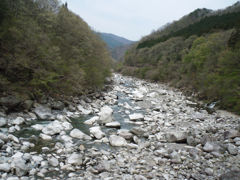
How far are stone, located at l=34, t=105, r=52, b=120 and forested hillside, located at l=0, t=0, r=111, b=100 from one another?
0.90 m

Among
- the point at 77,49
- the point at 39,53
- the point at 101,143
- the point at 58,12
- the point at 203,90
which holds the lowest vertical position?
the point at 101,143

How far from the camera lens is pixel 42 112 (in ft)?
26.9

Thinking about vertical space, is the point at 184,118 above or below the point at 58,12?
below

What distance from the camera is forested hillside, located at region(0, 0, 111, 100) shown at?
7568mm

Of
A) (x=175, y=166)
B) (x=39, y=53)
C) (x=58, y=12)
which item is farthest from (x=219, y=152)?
(x=58, y=12)

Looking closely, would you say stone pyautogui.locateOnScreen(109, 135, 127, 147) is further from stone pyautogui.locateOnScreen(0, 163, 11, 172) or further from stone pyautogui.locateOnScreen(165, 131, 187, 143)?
stone pyautogui.locateOnScreen(0, 163, 11, 172)

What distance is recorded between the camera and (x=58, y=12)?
469 inches

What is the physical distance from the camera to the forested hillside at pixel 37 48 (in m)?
7.57

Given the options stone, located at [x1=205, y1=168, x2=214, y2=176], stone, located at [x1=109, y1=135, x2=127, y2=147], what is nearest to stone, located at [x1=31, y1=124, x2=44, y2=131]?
stone, located at [x1=109, y1=135, x2=127, y2=147]

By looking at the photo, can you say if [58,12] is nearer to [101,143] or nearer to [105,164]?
[101,143]

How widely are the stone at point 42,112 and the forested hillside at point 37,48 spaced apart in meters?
0.90

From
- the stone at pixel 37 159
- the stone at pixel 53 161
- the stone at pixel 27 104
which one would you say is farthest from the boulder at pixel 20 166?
the stone at pixel 27 104

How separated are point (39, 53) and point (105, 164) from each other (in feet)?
23.0

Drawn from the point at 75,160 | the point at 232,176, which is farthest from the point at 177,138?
the point at 75,160
